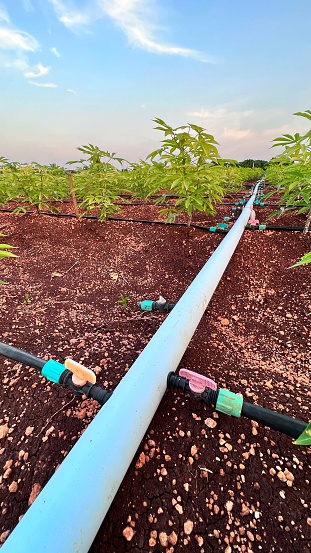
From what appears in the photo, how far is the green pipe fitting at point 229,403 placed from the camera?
74 centimetres

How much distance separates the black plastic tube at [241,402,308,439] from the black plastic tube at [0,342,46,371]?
2.45 feet

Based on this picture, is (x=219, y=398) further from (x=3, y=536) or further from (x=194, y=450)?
(x=3, y=536)

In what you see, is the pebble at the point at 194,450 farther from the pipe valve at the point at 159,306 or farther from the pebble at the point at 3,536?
the pipe valve at the point at 159,306

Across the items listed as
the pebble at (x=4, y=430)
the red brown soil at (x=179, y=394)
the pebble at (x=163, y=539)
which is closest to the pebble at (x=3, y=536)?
the red brown soil at (x=179, y=394)

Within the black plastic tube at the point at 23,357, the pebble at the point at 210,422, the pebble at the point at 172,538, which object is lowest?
the pebble at the point at 172,538

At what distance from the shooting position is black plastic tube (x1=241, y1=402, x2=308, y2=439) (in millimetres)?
691

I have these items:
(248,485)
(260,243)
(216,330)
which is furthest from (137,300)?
(260,243)

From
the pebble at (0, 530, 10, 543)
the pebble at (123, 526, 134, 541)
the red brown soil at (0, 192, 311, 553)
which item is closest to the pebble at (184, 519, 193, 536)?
the red brown soil at (0, 192, 311, 553)

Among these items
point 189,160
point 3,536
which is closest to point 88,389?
point 3,536

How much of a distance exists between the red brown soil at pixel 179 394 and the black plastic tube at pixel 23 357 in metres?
0.18

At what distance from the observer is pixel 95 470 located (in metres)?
0.53

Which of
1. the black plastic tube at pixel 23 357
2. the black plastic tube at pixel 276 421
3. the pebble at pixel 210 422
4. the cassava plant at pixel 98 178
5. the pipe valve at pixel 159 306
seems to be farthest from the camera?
the cassava plant at pixel 98 178

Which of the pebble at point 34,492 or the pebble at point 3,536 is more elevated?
the pebble at point 34,492

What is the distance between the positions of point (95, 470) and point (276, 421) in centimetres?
54
